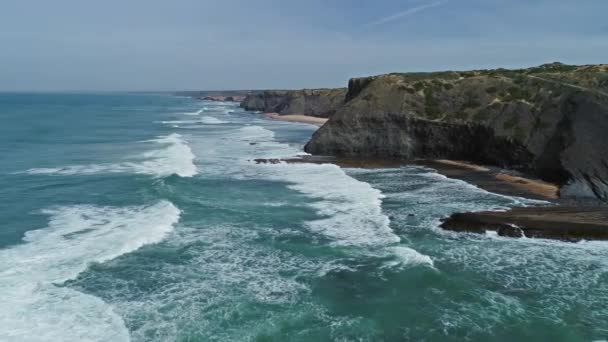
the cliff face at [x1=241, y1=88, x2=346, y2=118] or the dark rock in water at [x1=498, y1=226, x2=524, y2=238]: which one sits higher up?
the cliff face at [x1=241, y1=88, x2=346, y2=118]

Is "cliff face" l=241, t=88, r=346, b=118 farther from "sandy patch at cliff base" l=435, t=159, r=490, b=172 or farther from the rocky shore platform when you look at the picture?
the rocky shore platform

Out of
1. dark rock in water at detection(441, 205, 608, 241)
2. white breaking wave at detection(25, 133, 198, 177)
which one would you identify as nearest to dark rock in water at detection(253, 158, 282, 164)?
white breaking wave at detection(25, 133, 198, 177)

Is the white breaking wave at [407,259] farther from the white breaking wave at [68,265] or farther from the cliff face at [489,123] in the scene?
the cliff face at [489,123]

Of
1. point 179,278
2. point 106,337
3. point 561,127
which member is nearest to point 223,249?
point 179,278

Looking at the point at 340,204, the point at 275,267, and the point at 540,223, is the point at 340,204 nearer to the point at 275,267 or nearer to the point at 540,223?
the point at 540,223

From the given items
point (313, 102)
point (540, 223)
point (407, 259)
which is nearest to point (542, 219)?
point (540, 223)

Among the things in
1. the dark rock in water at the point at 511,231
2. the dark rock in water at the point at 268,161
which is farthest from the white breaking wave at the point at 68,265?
the dark rock in water at the point at 268,161
